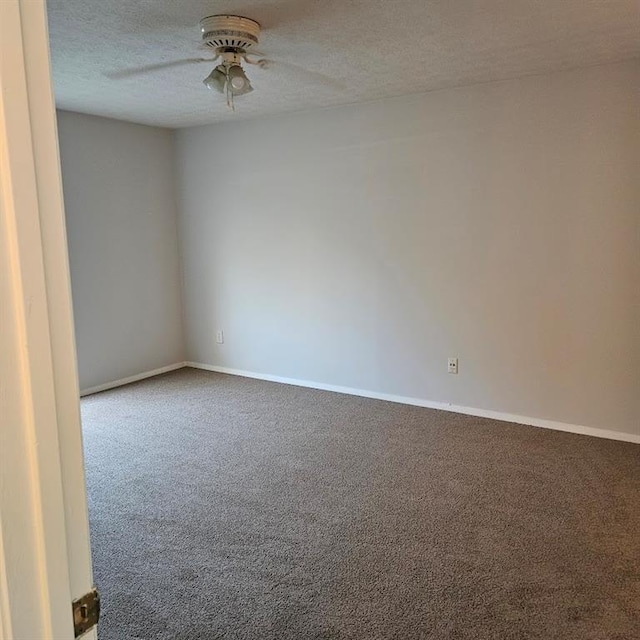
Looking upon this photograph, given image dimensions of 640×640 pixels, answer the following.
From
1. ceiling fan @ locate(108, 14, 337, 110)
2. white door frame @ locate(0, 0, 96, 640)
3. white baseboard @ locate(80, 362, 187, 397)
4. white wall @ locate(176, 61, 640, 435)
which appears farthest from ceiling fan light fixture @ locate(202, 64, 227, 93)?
white baseboard @ locate(80, 362, 187, 397)

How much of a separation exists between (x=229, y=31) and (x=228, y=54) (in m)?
0.24

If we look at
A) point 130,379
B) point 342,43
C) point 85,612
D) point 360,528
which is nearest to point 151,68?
point 342,43

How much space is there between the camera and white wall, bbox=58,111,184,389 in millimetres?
4711

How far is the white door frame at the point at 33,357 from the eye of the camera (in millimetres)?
602

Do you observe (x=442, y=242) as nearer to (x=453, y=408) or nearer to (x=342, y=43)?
(x=453, y=408)

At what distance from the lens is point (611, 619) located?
204cm

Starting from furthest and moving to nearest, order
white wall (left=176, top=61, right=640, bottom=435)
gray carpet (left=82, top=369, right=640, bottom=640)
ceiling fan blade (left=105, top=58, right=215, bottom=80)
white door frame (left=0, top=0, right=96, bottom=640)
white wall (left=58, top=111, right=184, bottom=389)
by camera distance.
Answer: white wall (left=58, top=111, right=184, bottom=389)
white wall (left=176, top=61, right=640, bottom=435)
ceiling fan blade (left=105, top=58, right=215, bottom=80)
gray carpet (left=82, top=369, right=640, bottom=640)
white door frame (left=0, top=0, right=96, bottom=640)

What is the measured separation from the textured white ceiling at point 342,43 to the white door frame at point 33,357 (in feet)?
6.76

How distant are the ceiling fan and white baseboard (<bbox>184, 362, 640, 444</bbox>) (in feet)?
7.93

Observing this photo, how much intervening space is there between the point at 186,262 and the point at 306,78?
8.30 feet

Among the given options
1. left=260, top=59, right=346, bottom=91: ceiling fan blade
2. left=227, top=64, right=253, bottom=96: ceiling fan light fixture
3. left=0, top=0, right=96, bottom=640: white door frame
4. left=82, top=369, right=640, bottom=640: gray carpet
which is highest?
left=260, top=59, right=346, bottom=91: ceiling fan blade

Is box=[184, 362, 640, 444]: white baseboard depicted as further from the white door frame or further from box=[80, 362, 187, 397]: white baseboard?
the white door frame

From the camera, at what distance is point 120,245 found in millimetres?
5062

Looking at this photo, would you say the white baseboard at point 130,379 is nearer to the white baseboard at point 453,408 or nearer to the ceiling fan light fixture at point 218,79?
the white baseboard at point 453,408
